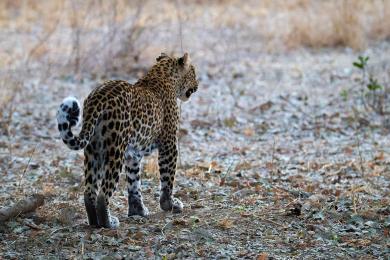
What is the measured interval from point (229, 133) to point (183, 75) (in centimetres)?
337

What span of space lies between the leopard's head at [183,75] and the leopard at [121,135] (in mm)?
130

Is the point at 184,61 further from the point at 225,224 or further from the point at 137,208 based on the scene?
the point at 225,224

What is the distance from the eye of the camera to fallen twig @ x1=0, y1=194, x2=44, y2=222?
6.98 m

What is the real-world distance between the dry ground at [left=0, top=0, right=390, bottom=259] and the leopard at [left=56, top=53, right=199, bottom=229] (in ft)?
0.70

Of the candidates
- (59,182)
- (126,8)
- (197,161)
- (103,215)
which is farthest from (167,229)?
(126,8)

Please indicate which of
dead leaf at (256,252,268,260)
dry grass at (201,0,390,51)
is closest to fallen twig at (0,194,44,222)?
dead leaf at (256,252,268,260)

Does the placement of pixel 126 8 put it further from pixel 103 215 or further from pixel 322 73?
pixel 103 215

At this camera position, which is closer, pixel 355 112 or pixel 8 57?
pixel 355 112

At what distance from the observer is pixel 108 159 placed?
668cm

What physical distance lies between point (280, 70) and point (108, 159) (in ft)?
26.4

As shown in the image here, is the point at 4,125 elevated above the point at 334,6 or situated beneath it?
situated beneath

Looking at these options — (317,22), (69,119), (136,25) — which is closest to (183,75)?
(69,119)

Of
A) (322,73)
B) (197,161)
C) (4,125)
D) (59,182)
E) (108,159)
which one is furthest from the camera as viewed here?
(322,73)

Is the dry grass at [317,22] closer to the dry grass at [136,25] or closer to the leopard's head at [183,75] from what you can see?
the dry grass at [136,25]
